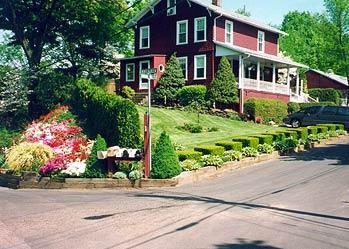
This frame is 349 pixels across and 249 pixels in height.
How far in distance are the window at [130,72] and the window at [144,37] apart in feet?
6.62

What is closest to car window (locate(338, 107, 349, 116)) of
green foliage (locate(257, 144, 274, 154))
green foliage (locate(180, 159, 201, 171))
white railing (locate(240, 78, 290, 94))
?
white railing (locate(240, 78, 290, 94))

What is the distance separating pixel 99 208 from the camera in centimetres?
1134

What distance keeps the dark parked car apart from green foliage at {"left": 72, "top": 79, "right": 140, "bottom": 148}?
14.0 metres

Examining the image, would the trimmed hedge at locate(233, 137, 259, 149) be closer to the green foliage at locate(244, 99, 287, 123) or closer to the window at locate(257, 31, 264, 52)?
the green foliage at locate(244, 99, 287, 123)

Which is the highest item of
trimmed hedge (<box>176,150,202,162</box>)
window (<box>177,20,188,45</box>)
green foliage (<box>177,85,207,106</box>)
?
window (<box>177,20,188,45</box>)

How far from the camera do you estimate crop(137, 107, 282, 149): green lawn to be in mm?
23219

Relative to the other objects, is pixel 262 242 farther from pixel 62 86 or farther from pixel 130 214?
pixel 62 86

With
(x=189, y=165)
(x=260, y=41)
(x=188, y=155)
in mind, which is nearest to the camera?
(x=189, y=165)

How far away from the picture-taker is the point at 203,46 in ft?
124

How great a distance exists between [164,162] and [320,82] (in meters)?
53.8

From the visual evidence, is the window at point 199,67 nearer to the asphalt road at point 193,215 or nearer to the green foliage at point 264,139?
the green foliage at point 264,139

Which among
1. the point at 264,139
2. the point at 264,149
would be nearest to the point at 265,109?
the point at 264,139

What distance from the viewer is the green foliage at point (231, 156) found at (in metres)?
18.1

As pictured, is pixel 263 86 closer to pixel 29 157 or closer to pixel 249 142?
pixel 249 142
